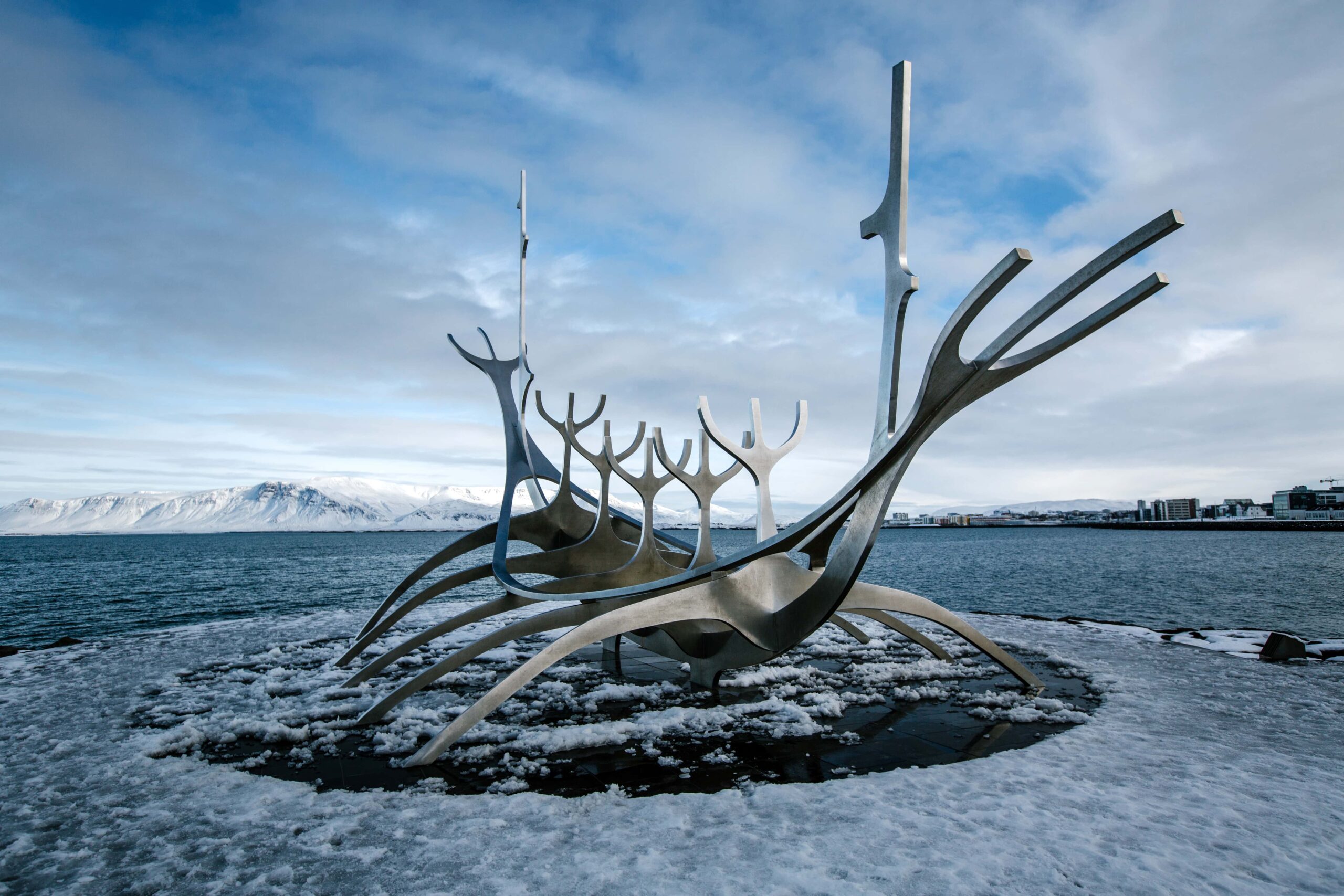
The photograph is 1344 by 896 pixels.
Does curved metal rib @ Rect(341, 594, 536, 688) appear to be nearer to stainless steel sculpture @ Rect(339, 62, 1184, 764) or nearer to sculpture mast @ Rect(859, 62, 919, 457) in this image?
stainless steel sculpture @ Rect(339, 62, 1184, 764)

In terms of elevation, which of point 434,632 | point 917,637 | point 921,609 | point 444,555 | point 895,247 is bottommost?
point 434,632

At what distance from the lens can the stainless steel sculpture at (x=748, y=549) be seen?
6840 mm

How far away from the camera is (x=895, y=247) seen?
7.80 m

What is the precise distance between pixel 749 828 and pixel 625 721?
10.6 ft

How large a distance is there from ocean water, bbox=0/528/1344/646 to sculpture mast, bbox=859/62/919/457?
21482mm

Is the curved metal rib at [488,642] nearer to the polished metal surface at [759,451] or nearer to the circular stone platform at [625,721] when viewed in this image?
the circular stone platform at [625,721]

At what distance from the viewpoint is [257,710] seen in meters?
9.59

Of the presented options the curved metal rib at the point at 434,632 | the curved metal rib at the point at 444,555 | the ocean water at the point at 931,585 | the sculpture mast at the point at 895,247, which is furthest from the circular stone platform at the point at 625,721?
the ocean water at the point at 931,585

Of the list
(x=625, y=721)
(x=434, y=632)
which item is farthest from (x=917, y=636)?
(x=434, y=632)

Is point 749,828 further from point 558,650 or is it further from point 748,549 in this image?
point 748,549

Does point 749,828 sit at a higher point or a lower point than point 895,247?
lower

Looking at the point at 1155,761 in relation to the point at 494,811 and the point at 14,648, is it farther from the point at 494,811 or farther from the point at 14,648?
the point at 14,648

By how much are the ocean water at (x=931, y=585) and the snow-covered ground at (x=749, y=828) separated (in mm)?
19917

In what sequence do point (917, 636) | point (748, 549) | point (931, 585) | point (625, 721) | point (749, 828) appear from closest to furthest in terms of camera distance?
point (749, 828)
point (625, 721)
point (748, 549)
point (917, 636)
point (931, 585)
